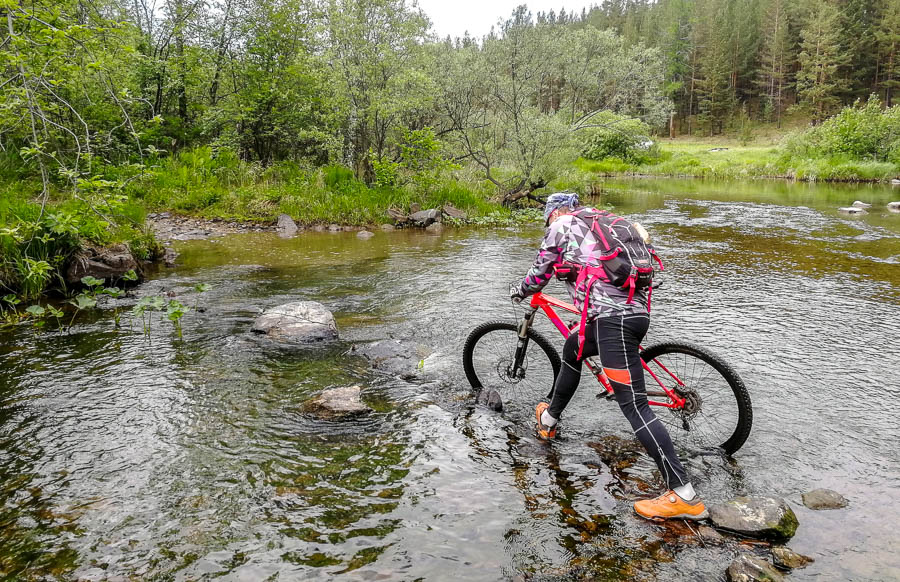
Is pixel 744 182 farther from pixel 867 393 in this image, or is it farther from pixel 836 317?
pixel 867 393

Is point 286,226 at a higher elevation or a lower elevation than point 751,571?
higher

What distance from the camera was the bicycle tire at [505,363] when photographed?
6.43m

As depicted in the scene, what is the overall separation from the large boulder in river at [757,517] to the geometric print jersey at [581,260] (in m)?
1.69

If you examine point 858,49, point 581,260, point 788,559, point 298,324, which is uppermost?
point 858,49

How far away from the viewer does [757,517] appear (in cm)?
408

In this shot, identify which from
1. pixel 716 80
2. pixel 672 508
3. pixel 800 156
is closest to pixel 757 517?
pixel 672 508

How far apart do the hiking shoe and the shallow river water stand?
0.13 metres

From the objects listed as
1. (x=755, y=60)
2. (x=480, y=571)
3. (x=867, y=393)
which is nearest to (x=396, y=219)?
(x=867, y=393)

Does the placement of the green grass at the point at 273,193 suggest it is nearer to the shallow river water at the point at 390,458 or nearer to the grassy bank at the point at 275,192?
the grassy bank at the point at 275,192

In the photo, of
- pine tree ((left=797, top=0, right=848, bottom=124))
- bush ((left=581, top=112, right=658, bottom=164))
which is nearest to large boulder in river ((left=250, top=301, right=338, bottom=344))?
bush ((left=581, top=112, right=658, bottom=164))

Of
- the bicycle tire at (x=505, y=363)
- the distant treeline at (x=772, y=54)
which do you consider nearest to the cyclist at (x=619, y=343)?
the bicycle tire at (x=505, y=363)

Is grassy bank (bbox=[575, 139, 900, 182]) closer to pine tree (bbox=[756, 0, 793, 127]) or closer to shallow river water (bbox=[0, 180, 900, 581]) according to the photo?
pine tree (bbox=[756, 0, 793, 127])

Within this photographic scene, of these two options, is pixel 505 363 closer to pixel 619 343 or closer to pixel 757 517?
pixel 619 343

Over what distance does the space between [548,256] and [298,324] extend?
492cm
